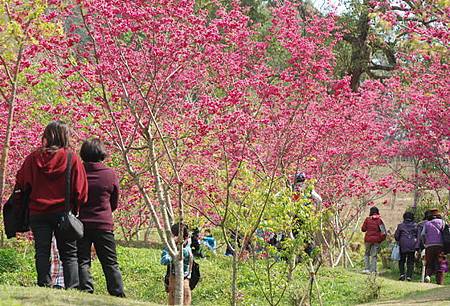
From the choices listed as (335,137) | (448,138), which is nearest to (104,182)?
(335,137)

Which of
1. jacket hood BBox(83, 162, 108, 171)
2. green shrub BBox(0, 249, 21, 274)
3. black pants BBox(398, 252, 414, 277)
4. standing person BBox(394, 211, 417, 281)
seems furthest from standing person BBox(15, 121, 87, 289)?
black pants BBox(398, 252, 414, 277)

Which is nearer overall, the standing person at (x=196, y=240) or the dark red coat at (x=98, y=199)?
the dark red coat at (x=98, y=199)

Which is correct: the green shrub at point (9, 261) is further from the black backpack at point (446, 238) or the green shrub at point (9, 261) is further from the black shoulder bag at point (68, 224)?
the black backpack at point (446, 238)

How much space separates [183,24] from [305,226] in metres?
2.97

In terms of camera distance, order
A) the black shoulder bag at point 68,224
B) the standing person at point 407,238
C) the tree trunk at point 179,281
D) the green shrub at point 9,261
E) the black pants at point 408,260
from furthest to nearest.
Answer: the black pants at point 408,260 → the standing person at point 407,238 → the green shrub at point 9,261 → the tree trunk at point 179,281 → the black shoulder bag at point 68,224

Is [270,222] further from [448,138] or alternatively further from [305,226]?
[448,138]

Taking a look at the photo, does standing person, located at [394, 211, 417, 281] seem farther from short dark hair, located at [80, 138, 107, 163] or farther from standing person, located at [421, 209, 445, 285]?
short dark hair, located at [80, 138, 107, 163]

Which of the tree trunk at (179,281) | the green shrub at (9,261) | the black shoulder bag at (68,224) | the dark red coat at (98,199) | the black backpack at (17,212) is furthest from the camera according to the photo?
the green shrub at (9,261)

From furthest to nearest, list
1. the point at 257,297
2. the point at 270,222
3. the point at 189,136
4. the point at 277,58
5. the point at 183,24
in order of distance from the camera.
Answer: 1. the point at 277,58
2. the point at 257,297
3. the point at 189,136
4. the point at 183,24
5. the point at 270,222

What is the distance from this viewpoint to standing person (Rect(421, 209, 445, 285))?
530 inches

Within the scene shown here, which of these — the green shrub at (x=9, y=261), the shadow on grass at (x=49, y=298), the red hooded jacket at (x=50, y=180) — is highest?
the red hooded jacket at (x=50, y=180)

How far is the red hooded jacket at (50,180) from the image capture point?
6.75 metres

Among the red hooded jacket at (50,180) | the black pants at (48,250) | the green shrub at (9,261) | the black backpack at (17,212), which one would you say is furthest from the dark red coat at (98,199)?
the green shrub at (9,261)

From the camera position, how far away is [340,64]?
2336 centimetres
